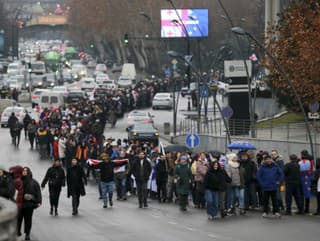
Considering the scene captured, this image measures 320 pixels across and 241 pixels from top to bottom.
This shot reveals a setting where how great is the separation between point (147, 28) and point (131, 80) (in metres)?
28.1

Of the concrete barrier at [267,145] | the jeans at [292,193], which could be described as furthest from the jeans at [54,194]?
the concrete barrier at [267,145]

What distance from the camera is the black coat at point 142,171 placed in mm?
26438

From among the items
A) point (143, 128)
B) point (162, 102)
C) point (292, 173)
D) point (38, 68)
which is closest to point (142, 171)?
point (292, 173)

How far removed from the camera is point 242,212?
78.7 ft

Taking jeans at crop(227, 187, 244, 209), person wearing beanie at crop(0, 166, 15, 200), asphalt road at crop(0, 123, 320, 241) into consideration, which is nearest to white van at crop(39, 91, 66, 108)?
asphalt road at crop(0, 123, 320, 241)

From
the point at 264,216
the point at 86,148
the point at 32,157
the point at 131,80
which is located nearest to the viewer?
the point at 264,216

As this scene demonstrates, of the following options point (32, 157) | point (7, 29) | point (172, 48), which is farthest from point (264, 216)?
point (7, 29)

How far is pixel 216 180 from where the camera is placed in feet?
76.0

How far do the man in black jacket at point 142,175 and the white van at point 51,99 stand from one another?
4331cm

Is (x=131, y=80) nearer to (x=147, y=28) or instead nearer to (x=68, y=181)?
(x=147, y=28)

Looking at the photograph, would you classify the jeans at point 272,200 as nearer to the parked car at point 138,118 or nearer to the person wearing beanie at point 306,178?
the person wearing beanie at point 306,178

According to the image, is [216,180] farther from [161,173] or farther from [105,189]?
[161,173]

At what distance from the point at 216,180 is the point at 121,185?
5395mm

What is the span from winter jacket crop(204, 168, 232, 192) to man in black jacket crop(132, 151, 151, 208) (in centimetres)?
319
